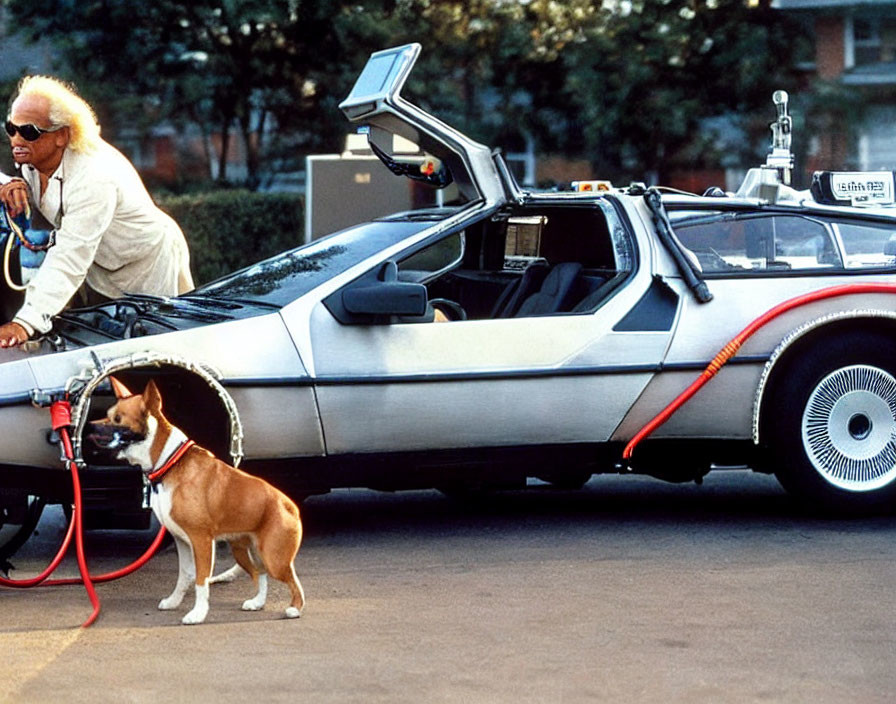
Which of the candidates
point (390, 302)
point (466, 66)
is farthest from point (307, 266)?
point (466, 66)

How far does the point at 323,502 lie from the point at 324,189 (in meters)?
10.2

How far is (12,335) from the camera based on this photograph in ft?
21.1

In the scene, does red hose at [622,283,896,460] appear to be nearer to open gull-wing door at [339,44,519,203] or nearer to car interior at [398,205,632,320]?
car interior at [398,205,632,320]

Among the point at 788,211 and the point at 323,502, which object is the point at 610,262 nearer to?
the point at 788,211

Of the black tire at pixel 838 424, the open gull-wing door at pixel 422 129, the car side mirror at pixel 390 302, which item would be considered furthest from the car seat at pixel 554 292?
the black tire at pixel 838 424

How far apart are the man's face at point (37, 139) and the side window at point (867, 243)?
3.34m

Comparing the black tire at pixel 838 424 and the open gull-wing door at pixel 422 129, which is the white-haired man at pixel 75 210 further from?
the black tire at pixel 838 424

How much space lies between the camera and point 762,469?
24.5ft

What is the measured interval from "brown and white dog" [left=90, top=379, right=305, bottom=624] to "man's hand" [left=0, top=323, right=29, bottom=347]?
79 cm

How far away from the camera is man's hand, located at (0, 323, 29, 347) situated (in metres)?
6.42

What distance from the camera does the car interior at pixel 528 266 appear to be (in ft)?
23.9

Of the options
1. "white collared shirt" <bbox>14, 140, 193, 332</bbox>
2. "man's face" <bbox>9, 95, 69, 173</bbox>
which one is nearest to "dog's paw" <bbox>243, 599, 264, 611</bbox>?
"white collared shirt" <bbox>14, 140, 193, 332</bbox>

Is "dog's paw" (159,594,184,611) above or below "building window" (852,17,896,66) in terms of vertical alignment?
below

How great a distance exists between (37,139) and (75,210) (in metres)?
0.36
